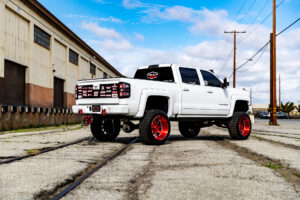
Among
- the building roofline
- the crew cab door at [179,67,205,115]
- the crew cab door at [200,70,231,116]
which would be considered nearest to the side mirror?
the crew cab door at [200,70,231,116]

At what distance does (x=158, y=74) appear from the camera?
32.3 feet

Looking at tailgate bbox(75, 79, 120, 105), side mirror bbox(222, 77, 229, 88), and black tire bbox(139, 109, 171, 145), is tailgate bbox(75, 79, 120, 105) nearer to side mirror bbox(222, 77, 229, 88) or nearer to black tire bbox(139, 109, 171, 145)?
black tire bbox(139, 109, 171, 145)

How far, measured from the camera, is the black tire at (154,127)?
8164mm

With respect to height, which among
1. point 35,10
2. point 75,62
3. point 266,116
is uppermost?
point 35,10

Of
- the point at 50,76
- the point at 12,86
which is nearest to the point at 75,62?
the point at 50,76

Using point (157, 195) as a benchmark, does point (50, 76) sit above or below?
above

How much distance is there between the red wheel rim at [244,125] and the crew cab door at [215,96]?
0.56 m

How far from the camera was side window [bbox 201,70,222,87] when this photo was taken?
404 inches

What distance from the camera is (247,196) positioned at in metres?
3.67

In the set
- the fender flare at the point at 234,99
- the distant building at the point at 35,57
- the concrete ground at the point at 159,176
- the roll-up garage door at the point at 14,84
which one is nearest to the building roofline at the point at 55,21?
the distant building at the point at 35,57

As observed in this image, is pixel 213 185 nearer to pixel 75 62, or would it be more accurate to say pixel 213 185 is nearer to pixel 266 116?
pixel 75 62

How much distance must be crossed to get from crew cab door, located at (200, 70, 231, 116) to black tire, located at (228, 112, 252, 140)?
1.06ft

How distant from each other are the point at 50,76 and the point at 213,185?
2122cm

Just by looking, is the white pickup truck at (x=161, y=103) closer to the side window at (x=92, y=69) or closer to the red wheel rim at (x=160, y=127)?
the red wheel rim at (x=160, y=127)
